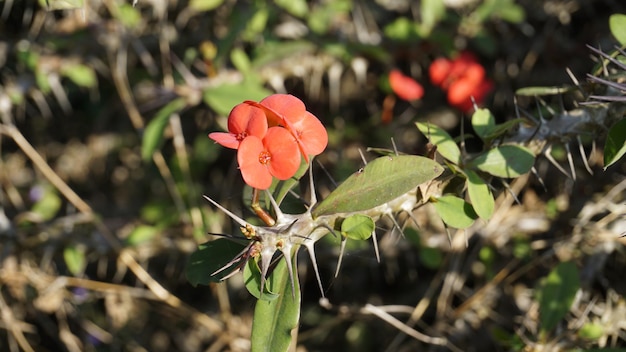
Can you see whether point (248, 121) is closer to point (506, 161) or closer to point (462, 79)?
point (506, 161)

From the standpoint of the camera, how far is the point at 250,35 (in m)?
2.20

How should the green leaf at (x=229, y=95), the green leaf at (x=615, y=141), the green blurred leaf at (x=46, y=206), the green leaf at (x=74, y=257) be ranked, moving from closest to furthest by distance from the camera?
1. the green leaf at (x=615, y=141)
2. the green leaf at (x=229, y=95)
3. the green leaf at (x=74, y=257)
4. the green blurred leaf at (x=46, y=206)

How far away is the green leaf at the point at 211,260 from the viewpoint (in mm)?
1211

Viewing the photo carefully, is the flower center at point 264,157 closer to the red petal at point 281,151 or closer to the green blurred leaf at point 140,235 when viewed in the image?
the red petal at point 281,151

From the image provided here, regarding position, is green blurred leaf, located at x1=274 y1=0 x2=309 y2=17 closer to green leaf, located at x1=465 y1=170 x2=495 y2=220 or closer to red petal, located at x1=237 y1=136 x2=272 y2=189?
green leaf, located at x1=465 y1=170 x2=495 y2=220

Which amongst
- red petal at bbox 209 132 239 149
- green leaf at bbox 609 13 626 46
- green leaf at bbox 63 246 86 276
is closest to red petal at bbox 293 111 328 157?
red petal at bbox 209 132 239 149

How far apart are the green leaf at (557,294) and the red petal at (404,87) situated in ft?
2.58

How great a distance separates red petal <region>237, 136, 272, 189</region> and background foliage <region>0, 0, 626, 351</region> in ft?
2.58

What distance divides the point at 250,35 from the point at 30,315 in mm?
1308

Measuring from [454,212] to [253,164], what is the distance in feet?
1.41

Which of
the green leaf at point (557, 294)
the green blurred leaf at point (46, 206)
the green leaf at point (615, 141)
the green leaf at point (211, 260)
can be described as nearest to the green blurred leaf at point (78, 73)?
the green blurred leaf at point (46, 206)

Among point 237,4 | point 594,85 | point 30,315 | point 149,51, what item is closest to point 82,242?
point 30,315

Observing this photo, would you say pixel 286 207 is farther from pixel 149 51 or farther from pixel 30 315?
pixel 30 315

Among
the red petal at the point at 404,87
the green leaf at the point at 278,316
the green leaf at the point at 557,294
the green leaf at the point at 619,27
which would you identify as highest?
the green leaf at the point at 619,27
